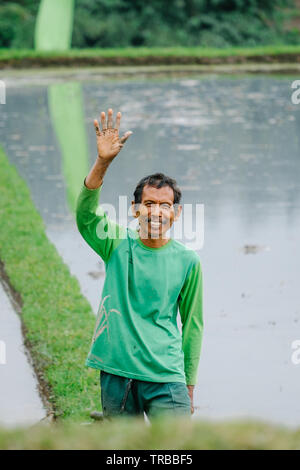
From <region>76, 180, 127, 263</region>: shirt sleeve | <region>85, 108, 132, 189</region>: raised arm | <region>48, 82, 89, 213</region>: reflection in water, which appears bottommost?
<region>76, 180, 127, 263</region>: shirt sleeve

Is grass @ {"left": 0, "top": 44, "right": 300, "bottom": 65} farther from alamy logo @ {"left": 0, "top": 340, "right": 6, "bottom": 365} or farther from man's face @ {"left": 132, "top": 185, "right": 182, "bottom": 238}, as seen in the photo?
man's face @ {"left": 132, "top": 185, "right": 182, "bottom": 238}

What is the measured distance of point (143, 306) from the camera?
3189mm

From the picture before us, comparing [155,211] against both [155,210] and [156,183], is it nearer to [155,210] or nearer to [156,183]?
[155,210]

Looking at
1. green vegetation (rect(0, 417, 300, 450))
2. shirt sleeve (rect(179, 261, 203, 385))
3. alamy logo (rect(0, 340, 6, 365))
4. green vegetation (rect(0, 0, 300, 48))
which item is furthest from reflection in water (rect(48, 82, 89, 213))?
green vegetation (rect(0, 0, 300, 48))

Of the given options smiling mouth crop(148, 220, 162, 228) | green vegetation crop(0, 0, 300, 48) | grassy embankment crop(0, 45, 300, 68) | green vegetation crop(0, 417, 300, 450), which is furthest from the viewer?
green vegetation crop(0, 0, 300, 48)

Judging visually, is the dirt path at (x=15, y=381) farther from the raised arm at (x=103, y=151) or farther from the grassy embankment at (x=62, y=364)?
the raised arm at (x=103, y=151)

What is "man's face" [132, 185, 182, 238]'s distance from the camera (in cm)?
327

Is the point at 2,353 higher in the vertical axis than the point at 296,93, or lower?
lower

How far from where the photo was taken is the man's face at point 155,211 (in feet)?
10.7

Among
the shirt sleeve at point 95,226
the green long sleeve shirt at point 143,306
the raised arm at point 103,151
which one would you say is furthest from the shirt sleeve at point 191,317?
the raised arm at point 103,151

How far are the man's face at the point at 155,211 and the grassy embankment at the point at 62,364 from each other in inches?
30.2

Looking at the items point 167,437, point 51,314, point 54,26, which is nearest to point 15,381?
point 51,314

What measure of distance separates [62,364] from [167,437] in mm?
3701

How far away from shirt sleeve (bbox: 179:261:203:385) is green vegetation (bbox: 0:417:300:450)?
5.51 feet
